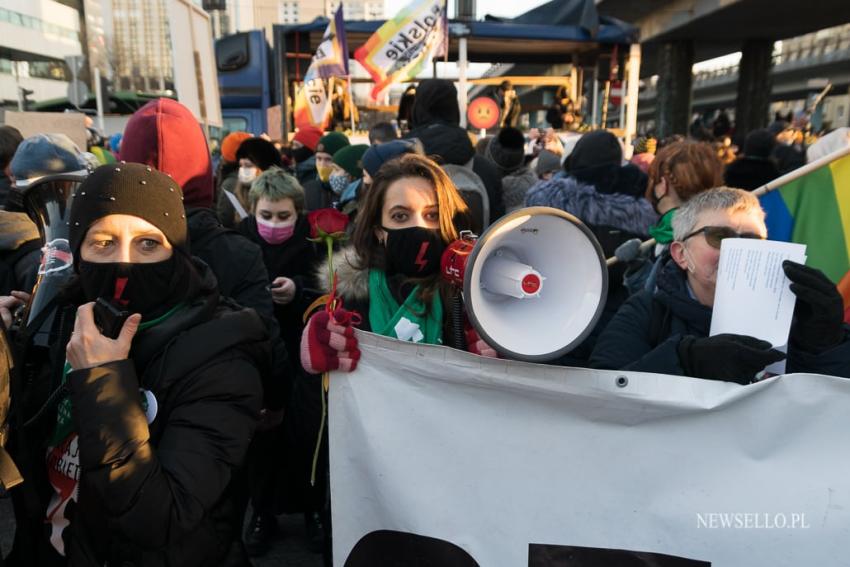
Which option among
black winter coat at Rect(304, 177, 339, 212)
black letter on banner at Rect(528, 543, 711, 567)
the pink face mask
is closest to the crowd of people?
black letter on banner at Rect(528, 543, 711, 567)

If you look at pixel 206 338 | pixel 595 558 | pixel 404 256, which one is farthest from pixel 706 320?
pixel 206 338

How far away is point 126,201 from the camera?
5.03 ft

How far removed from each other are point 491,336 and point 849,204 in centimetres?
195

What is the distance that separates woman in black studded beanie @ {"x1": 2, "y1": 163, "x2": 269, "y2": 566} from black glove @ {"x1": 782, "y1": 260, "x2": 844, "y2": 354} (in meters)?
1.27

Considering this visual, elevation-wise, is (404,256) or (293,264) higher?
(404,256)

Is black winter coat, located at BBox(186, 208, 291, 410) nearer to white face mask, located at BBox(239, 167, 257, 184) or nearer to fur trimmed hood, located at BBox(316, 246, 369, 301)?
fur trimmed hood, located at BBox(316, 246, 369, 301)

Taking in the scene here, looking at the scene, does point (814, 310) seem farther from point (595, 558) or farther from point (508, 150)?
point (508, 150)

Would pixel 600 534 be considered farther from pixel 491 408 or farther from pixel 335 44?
pixel 335 44

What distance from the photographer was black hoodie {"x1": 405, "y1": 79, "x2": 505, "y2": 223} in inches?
146

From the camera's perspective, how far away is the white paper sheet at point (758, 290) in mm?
1559

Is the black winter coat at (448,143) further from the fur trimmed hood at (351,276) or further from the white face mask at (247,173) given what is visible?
the white face mask at (247,173)

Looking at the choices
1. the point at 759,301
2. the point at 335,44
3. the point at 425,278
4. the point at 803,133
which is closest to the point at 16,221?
the point at 425,278

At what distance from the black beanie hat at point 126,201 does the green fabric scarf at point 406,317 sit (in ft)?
1.92

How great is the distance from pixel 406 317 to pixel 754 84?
21.7 meters
